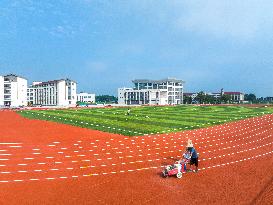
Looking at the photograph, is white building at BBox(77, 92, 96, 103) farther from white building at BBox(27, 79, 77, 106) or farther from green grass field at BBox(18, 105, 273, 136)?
green grass field at BBox(18, 105, 273, 136)

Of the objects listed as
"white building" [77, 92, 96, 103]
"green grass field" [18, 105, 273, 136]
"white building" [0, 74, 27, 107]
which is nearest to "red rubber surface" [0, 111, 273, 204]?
"green grass field" [18, 105, 273, 136]

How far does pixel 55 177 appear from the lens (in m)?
14.5

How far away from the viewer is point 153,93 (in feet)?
462

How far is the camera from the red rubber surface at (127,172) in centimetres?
1197

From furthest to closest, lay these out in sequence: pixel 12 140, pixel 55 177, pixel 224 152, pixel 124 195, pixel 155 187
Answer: pixel 12 140
pixel 224 152
pixel 55 177
pixel 155 187
pixel 124 195

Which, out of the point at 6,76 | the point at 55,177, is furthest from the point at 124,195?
the point at 6,76

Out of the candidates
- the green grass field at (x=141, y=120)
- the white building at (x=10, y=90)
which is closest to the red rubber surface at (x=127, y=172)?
the green grass field at (x=141, y=120)

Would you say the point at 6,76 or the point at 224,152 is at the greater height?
the point at 6,76

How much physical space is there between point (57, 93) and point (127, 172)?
371 feet

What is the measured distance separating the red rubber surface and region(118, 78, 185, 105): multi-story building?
115m

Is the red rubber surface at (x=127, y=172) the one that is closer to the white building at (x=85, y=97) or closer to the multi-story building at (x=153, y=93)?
the multi-story building at (x=153, y=93)

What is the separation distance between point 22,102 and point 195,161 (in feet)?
362

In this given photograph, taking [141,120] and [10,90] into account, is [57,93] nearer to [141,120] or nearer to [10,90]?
[10,90]

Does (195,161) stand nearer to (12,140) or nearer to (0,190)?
(0,190)
